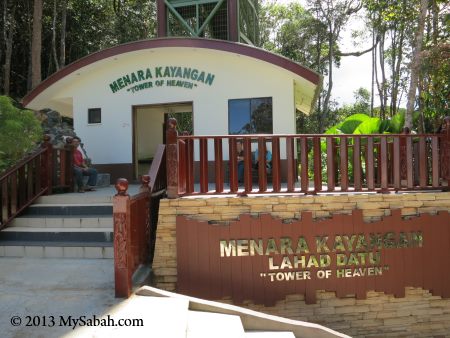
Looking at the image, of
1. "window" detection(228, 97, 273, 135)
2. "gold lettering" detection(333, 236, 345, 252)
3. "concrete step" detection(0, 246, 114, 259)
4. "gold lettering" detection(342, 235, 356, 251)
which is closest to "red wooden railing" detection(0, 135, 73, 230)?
"concrete step" detection(0, 246, 114, 259)

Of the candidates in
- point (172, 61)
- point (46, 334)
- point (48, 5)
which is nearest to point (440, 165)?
point (46, 334)

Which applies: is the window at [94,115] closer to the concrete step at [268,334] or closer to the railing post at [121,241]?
the railing post at [121,241]

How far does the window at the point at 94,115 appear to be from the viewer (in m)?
10.1

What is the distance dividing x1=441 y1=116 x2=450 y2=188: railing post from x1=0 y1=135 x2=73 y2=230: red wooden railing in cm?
596

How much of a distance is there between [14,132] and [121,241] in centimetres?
382

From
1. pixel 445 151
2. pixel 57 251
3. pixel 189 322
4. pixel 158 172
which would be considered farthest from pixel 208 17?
pixel 189 322

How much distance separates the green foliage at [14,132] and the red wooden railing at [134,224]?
269 centimetres

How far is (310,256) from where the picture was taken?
5.16 meters

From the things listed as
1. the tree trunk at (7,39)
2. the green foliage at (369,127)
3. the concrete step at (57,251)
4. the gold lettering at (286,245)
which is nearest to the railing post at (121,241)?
the concrete step at (57,251)

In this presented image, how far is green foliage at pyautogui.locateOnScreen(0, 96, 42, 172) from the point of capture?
6711 millimetres

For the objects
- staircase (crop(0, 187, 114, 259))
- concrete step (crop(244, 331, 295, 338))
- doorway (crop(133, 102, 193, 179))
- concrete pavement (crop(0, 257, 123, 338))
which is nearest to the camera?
concrete pavement (crop(0, 257, 123, 338))

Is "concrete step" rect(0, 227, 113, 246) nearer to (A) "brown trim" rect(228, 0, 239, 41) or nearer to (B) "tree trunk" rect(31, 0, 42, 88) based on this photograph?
(A) "brown trim" rect(228, 0, 239, 41)

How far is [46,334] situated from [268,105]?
6965 mm

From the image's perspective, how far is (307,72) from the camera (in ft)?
27.9
